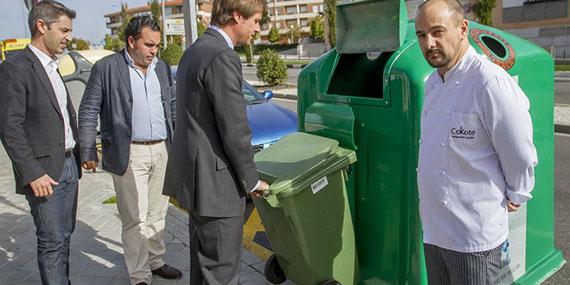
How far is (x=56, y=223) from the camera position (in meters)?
2.82

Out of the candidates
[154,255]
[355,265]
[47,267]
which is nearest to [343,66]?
[355,265]

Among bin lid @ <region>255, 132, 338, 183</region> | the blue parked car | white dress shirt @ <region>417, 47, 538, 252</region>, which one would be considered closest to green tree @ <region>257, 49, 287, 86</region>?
the blue parked car

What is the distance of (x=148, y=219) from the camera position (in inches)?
138

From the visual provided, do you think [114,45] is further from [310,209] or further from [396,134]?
[396,134]

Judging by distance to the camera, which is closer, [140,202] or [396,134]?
[396,134]

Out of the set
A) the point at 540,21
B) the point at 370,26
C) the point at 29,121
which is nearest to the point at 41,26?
the point at 29,121

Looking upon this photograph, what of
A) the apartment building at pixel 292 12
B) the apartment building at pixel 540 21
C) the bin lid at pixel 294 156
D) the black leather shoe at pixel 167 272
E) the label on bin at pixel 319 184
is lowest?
the black leather shoe at pixel 167 272

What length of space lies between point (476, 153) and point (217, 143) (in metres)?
1.10

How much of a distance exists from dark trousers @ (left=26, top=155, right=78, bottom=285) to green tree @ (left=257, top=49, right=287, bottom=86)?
1702 cm

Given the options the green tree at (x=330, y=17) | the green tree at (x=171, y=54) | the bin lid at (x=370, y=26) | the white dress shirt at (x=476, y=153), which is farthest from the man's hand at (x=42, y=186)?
the green tree at (x=330, y=17)

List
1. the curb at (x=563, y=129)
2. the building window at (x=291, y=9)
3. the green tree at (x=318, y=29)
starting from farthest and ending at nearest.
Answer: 1. the building window at (x=291, y=9)
2. the green tree at (x=318, y=29)
3. the curb at (x=563, y=129)

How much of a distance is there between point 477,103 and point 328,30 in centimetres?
4316

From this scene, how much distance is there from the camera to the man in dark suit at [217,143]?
86.4 inches

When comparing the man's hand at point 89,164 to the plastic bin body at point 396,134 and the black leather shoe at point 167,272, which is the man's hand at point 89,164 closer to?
the black leather shoe at point 167,272
